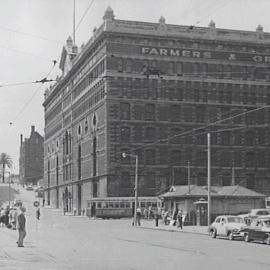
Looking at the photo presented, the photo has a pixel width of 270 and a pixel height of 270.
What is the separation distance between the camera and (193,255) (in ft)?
70.6

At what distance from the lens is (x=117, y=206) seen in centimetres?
7756

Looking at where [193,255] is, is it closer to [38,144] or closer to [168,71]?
[168,71]

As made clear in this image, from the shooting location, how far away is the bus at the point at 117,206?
253ft

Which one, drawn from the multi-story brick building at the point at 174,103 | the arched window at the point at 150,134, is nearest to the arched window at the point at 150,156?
the multi-story brick building at the point at 174,103

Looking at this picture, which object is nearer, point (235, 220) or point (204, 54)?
point (235, 220)

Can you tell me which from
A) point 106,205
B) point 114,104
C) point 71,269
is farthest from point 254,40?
point 71,269

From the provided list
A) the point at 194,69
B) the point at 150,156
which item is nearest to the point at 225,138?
the point at 194,69

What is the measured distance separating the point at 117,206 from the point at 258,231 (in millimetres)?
45665

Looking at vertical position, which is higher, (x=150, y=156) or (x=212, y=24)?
(x=212, y=24)

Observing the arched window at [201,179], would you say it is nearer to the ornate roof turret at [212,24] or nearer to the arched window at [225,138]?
the arched window at [225,138]

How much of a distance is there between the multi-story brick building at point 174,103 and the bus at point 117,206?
359 cm

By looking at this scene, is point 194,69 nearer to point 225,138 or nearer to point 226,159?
point 225,138

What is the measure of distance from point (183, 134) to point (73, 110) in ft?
92.2

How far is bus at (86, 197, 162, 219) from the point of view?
253ft
